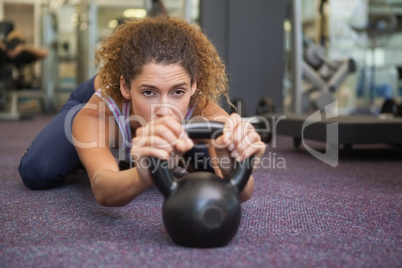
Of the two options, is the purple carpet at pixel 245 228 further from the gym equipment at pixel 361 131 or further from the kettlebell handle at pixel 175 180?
the gym equipment at pixel 361 131

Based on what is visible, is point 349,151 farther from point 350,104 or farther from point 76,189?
point 350,104

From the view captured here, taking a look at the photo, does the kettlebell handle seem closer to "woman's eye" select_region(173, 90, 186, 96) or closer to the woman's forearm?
the woman's forearm

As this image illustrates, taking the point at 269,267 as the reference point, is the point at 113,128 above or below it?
above

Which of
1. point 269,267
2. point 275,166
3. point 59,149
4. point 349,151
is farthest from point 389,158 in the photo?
point 269,267

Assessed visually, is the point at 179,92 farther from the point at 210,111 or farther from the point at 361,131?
the point at 361,131

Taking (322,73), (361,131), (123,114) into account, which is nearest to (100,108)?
(123,114)

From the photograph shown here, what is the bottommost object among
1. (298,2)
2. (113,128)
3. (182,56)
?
(113,128)

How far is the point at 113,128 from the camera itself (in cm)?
133

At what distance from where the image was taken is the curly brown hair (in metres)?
1.09

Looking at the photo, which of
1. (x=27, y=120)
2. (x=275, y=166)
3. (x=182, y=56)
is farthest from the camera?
(x=27, y=120)

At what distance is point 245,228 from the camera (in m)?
1.07

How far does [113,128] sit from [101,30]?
9799 mm

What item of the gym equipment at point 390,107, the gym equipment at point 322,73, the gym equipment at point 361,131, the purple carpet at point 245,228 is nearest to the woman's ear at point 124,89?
the purple carpet at point 245,228

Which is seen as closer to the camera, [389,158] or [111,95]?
[111,95]
